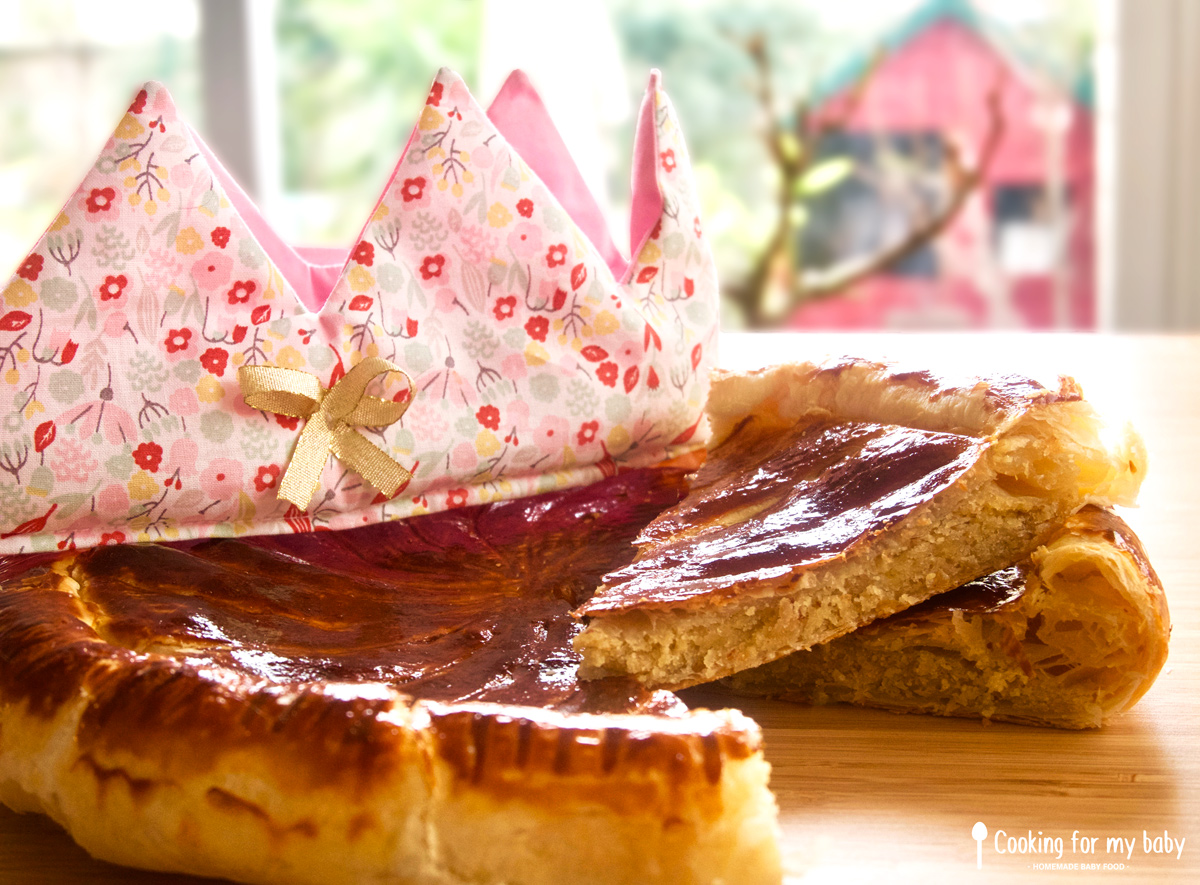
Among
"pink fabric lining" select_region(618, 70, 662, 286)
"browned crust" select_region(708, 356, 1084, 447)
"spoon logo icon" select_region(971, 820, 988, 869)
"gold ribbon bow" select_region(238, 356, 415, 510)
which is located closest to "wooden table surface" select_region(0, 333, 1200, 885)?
"spoon logo icon" select_region(971, 820, 988, 869)

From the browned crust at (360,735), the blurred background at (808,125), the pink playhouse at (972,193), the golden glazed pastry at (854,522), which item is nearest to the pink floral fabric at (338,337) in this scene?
the golden glazed pastry at (854,522)

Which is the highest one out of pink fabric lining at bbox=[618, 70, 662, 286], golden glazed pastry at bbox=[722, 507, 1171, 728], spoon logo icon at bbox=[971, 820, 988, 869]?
pink fabric lining at bbox=[618, 70, 662, 286]

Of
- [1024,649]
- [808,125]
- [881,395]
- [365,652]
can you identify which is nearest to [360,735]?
[365,652]

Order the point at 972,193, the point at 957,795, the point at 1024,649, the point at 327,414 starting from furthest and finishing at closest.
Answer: the point at 972,193 → the point at 327,414 → the point at 1024,649 → the point at 957,795

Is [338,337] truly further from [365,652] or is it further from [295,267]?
[365,652]

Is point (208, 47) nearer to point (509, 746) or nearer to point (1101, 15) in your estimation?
point (1101, 15)

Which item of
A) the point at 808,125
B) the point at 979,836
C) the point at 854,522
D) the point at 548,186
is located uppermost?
the point at 808,125

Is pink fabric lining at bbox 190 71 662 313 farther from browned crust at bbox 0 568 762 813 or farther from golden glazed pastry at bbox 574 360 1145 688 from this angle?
browned crust at bbox 0 568 762 813
